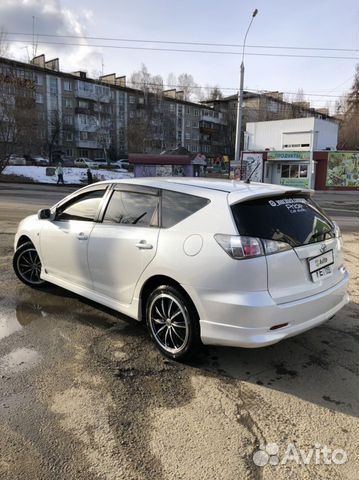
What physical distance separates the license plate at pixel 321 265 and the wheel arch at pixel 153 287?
1026 mm

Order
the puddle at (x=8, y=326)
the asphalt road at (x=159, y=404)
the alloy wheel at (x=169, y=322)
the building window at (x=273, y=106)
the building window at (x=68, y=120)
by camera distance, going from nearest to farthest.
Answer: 1. the asphalt road at (x=159, y=404)
2. the alloy wheel at (x=169, y=322)
3. the puddle at (x=8, y=326)
4. the building window at (x=68, y=120)
5. the building window at (x=273, y=106)

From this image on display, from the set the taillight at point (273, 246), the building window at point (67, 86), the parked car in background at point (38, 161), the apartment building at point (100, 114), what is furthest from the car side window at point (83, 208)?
the building window at point (67, 86)

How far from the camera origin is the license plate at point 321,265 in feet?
11.7

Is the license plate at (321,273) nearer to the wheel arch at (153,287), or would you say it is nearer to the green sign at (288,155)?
the wheel arch at (153,287)

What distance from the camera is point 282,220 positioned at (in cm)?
356

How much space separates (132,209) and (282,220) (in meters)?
1.48

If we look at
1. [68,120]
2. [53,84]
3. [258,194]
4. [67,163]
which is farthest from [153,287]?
[53,84]

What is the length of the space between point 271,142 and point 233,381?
43.9 meters

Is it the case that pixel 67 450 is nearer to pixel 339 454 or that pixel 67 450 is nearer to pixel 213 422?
pixel 213 422

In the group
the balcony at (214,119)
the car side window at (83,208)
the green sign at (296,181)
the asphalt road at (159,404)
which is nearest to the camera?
the asphalt road at (159,404)

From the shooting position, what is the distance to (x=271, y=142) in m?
44.9

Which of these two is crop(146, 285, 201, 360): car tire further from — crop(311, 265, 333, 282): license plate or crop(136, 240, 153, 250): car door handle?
crop(311, 265, 333, 282): license plate

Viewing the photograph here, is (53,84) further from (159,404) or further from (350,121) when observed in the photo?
(159,404)

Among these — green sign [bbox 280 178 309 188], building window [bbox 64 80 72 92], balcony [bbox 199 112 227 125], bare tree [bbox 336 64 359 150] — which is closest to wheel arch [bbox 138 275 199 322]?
green sign [bbox 280 178 309 188]
